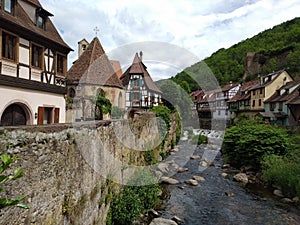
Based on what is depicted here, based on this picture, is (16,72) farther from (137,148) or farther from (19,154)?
(19,154)

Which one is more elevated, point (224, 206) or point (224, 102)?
point (224, 102)

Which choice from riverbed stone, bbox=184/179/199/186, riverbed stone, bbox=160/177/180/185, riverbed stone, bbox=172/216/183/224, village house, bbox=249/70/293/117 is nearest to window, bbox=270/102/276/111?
village house, bbox=249/70/293/117

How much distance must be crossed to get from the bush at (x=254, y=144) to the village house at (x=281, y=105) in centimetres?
1067

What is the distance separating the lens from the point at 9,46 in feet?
33.5

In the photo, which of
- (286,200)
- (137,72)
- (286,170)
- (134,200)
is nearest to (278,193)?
(286,200)

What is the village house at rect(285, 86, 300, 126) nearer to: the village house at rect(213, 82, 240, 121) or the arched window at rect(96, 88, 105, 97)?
the arched window at rect(96, 88, 105, 97)

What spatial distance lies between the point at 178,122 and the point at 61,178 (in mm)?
26198

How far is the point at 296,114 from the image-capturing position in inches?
1052

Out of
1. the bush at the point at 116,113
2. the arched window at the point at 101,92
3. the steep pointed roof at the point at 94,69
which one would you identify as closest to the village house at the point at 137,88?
the steep pointed roof at the point at 94,69

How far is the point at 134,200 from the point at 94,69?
1500 cm

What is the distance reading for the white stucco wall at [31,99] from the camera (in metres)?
10.1

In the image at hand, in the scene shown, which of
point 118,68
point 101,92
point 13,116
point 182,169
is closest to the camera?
point 13,116

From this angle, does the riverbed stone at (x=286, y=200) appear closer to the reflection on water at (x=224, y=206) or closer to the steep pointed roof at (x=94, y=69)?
the reflection on water at (x=224, y=206)

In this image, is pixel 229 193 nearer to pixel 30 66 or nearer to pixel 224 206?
pixel 224 206
